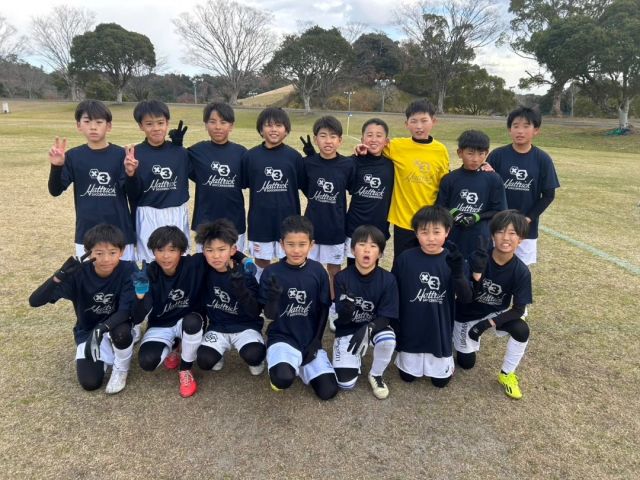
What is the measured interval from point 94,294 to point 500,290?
9.45 feet

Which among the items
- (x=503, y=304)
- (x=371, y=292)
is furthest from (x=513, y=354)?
(x=371, y=292)

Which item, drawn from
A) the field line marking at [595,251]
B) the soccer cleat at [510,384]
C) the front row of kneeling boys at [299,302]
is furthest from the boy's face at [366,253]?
the field line marking at [595,251]

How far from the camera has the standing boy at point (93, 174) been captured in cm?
335

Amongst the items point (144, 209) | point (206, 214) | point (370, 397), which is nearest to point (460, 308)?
point (370, 397)

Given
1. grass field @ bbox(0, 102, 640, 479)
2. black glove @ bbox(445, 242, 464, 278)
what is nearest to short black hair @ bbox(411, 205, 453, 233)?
black glove @ bbox(445, 242, 464, 278)

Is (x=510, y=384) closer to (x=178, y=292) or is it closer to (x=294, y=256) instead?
(x=294, y=256)

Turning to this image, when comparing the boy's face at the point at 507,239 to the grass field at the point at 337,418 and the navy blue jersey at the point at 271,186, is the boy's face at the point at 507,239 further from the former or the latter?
the navy blue jersey at the point at 271,186

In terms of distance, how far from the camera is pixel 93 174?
337cm

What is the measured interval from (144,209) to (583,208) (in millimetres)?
8271

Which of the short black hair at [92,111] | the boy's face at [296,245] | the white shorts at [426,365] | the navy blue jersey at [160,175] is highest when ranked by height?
the short black hair at [92,111]

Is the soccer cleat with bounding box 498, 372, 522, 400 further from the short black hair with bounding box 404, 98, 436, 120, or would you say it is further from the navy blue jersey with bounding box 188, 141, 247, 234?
the navy blue jersey with bounding box 188, 141, 247, 234

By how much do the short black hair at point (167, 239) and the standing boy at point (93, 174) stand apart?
1.49 feet

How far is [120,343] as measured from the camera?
9.50 ft

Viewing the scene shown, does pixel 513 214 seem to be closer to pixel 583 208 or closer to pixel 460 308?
pixel 460 308
